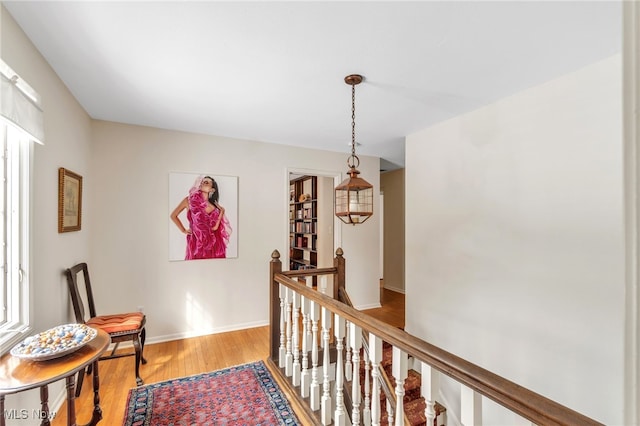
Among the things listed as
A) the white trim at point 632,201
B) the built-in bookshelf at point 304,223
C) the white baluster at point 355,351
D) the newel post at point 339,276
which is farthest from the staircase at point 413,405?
the built-in bookshelf at point 304,223

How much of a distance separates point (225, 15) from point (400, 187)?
184 inches

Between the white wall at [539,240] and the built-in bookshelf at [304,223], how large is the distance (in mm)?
2989

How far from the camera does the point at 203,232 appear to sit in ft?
11.7

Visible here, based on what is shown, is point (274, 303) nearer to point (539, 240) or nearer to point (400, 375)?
point (400, 375)

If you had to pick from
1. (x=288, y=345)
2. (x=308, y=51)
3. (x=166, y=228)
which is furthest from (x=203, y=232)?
(x=308, y=51)

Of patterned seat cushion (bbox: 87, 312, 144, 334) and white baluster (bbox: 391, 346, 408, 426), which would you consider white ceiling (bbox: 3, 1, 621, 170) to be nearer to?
white baluster (bbox: 391, 346, 408, 426)

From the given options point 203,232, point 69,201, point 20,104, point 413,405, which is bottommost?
point 413,405

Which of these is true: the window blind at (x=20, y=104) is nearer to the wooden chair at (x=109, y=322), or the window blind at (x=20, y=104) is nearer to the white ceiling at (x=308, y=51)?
the white ceiling at (x=308, y=51)

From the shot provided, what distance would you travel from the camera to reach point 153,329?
331 cm

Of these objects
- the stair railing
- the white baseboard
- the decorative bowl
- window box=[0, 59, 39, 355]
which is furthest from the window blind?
the white baseboard

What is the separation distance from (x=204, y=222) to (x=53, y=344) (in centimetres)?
211

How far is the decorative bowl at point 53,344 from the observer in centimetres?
145

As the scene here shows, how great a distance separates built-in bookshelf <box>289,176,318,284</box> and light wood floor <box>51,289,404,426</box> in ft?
7.76

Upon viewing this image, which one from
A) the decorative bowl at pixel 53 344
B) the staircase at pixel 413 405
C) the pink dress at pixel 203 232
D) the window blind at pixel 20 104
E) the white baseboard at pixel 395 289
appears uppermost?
the window blind at pixel 20 104
